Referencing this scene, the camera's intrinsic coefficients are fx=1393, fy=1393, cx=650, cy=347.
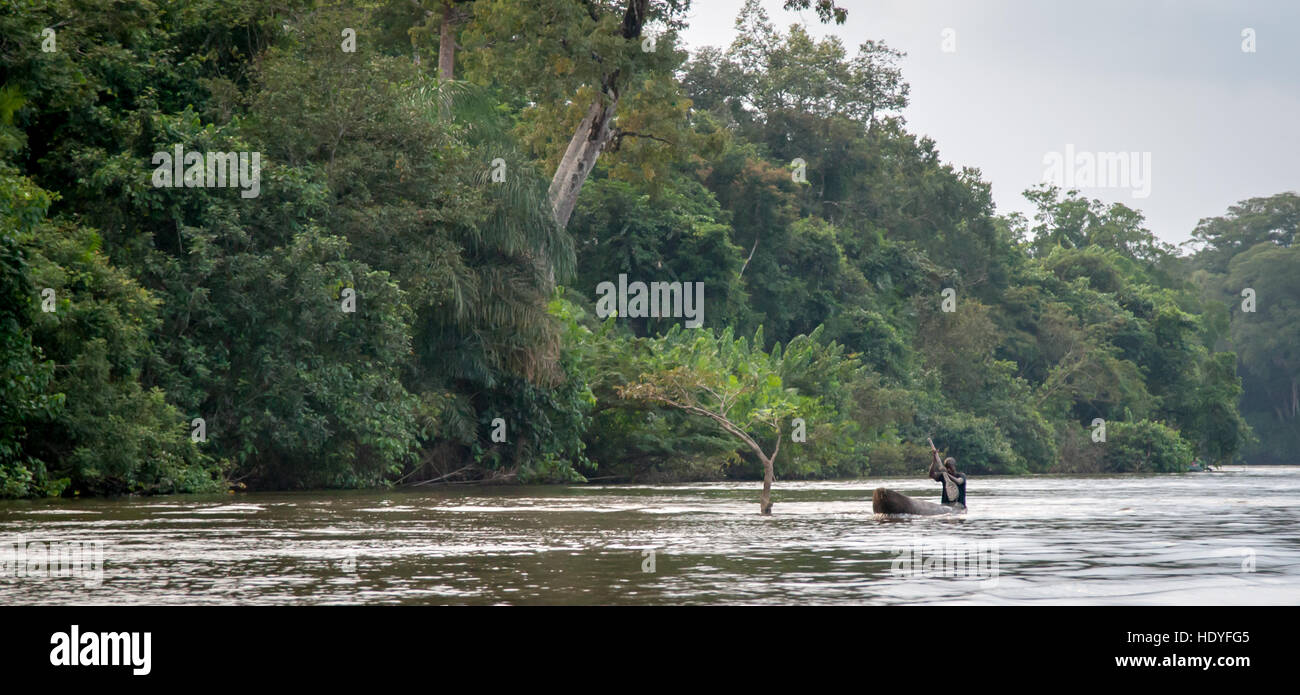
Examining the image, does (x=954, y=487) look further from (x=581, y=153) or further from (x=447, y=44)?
(x=447, y=44)

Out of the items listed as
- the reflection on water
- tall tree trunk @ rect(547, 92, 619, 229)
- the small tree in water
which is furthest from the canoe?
tall tree trunk @ rect(547, 92, 619, 229)

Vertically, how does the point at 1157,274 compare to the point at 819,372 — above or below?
above

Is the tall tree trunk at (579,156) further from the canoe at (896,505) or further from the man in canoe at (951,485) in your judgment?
the canoe at (896,505)

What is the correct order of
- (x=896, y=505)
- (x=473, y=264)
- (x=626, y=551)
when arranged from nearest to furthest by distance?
(x=626, y=551) → (x=896, y=505) → (x=473, y=264)

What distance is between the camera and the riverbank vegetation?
21.6 m

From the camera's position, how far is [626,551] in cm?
1319

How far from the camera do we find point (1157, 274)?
8531 cm

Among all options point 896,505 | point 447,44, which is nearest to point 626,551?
point 896,505

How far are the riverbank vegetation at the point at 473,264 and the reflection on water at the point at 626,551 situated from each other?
95.3 inches

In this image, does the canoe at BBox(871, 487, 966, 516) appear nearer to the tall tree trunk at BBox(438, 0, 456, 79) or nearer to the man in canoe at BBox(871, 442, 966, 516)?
the man in canoe at BBox(871, 442, 966, 516)

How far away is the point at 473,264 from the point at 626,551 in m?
18.2

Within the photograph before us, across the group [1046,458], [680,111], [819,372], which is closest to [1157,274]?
[1046,458]
